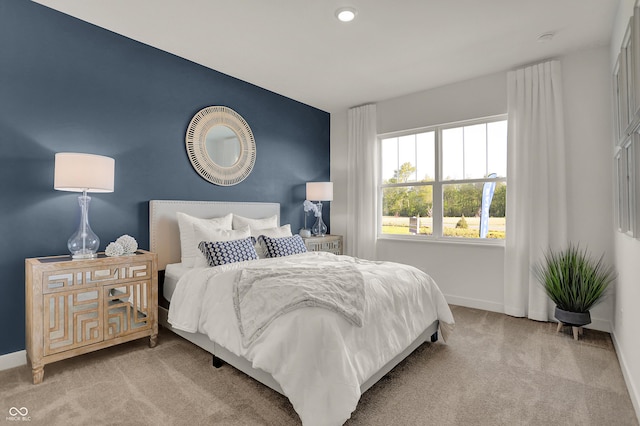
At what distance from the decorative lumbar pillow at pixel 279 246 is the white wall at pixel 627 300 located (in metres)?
2.65

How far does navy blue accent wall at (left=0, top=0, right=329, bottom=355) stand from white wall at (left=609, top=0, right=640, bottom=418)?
11.4ft

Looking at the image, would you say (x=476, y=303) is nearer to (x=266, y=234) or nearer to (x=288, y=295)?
(x=266, y=234)

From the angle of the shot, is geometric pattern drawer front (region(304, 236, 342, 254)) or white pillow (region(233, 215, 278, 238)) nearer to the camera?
white pillow (region(233, 215, 278, 238))

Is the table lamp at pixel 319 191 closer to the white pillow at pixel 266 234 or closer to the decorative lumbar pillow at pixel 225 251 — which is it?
the white pillow at pixel 266 234

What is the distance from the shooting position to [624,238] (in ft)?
→ 8.06

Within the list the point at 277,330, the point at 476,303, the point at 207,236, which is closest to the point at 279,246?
the point at 207,236

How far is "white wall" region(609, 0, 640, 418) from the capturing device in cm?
197

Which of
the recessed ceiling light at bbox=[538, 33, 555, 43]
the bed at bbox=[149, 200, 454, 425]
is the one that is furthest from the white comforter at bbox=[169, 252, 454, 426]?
the recessed ceiling light at bbox=[538, 33, 555, 43]

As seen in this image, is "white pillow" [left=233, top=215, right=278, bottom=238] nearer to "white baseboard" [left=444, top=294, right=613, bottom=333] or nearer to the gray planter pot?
"white baseboard" [left=444, top=294, right=613, bottom=333]

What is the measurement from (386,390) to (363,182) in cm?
320

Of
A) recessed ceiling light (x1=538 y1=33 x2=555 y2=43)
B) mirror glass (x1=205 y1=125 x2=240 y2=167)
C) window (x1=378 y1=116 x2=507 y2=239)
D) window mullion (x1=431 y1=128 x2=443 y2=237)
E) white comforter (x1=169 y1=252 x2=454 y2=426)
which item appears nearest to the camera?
white comforter (x1=169 y1=252 x2=454 y2=426)

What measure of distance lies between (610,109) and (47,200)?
5.04 m
